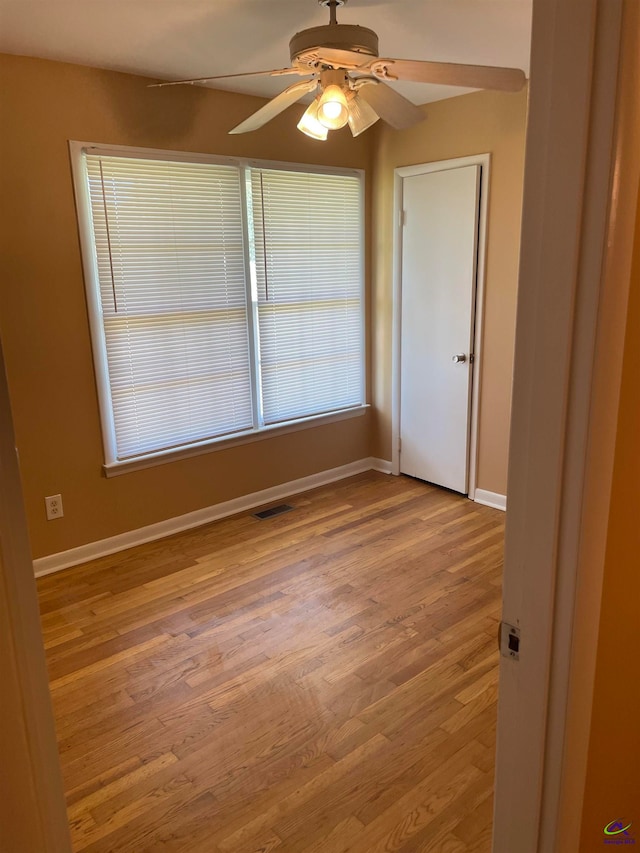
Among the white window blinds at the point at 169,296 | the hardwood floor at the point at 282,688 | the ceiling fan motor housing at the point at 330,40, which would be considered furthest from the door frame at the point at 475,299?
the ceiling fan motor housing at the point at 330,40

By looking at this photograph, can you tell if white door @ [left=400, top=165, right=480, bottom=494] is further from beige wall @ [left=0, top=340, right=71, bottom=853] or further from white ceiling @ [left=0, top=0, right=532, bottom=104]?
beige wall @ [left=0, top=340, right=71, bottom=853]

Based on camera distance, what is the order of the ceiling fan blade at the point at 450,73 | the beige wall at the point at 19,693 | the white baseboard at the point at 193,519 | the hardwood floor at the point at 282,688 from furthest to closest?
the white baseboard at the point at 193,519, the ceiling fan blade at the point at 450,73, the hardwood floor at the point at 282,688, the beige wall at the point at 19,693

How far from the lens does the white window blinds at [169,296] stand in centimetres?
319

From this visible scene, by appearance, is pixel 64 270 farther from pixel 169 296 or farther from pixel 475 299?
pixel 475 299

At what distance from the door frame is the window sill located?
1.20 ft

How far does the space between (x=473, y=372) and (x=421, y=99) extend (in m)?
1.71

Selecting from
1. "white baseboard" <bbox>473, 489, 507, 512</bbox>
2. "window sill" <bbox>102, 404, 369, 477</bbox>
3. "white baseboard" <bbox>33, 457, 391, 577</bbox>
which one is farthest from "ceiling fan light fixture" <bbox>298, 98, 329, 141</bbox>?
"white baseboard" <bbox>473, 489, 507, 512</bbox>

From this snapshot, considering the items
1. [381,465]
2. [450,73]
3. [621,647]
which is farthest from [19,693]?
[381,465]

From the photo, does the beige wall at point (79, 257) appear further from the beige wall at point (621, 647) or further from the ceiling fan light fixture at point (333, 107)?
the beige wall at point (621, 647)

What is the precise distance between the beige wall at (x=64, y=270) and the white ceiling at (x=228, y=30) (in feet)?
0.53

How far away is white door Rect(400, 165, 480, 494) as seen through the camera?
12.4 feet

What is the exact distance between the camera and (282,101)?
94.0 inches

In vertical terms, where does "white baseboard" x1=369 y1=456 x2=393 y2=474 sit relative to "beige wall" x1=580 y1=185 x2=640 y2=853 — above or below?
below

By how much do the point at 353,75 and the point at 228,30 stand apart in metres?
0.69
